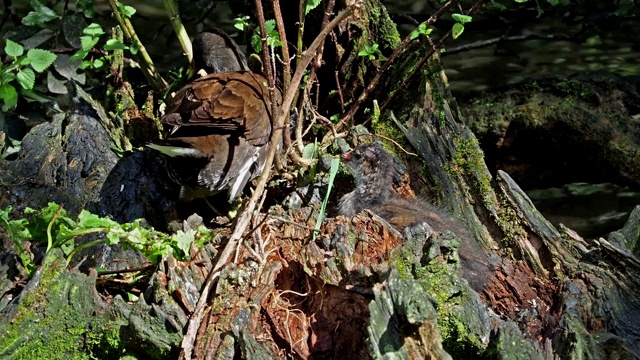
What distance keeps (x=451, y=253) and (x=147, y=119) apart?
6.52 ft

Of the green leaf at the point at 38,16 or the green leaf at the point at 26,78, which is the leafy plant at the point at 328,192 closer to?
the green leaf at the point at 26,78

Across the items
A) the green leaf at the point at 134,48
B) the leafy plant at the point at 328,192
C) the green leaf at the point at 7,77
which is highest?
the leafy plant at the point at 328,192

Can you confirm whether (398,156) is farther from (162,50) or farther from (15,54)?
(162,50)

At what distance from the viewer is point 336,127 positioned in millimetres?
4137

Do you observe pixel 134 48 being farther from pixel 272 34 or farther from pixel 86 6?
pixel 272 34

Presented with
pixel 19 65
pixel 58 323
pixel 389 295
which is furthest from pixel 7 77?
pixel 389 295

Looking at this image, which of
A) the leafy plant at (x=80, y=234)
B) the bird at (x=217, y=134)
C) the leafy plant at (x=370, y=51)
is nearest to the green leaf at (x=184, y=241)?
the leafy plant at (x=80, y=234)

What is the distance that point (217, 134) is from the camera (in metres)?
4.05

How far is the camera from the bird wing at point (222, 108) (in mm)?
3877

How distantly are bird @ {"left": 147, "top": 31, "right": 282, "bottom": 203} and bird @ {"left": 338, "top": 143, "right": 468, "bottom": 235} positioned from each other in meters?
0.44

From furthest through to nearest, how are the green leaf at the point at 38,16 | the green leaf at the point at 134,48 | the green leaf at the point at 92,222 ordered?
the green leaf at the point at 38,16 < the green leaf at the point at 134,48 < the green leaf at the point at 92,222

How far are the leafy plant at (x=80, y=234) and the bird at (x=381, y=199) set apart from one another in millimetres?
719

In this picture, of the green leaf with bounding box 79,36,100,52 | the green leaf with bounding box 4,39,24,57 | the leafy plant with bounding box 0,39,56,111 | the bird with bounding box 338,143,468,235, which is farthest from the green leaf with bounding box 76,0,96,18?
the bird with bounding box 338,143,468,235

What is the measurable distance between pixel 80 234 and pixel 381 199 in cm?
120
